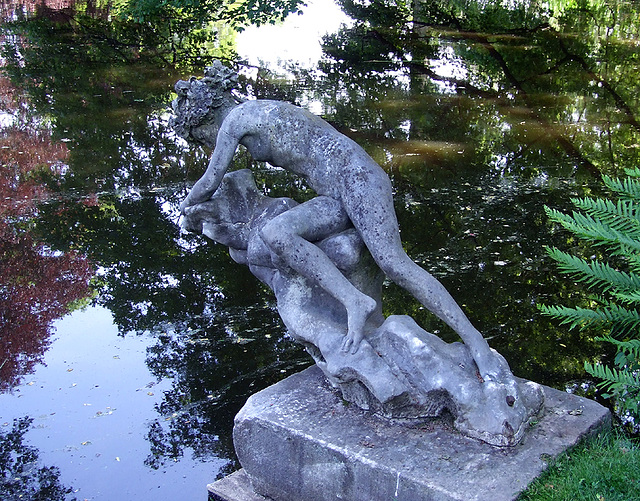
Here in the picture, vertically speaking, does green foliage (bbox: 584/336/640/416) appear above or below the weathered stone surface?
above

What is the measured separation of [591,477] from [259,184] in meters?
5.23

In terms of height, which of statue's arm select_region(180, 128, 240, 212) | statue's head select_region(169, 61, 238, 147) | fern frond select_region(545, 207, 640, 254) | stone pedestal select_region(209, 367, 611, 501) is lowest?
stone pedestal select_region(209, 367, 611, 501)

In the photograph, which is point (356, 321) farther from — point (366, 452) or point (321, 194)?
point (321, 194)

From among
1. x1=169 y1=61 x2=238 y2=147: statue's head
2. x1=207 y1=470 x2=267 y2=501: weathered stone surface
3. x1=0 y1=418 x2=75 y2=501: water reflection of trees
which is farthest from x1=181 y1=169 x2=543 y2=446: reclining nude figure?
x1=0 y1=418 x2=75 y2=501: water reflection of trees

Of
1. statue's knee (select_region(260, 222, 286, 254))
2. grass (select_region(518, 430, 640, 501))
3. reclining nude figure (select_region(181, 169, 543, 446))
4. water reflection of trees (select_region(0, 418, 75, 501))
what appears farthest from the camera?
water reflection of trees (select_region(0, 418, 75, 501))

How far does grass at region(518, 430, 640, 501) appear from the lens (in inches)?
121

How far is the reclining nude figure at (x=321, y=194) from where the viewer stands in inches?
143

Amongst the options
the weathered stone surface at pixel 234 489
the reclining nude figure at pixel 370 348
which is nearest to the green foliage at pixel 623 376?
the reclining nude figure at pixel 370 348

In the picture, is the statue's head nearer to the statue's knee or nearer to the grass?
the statue's knee

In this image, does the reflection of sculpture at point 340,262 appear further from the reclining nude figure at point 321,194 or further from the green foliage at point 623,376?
the green foliage at point 623,376

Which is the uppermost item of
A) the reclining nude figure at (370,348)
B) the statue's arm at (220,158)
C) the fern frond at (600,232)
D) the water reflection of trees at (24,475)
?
the statue's arm at (220,158)

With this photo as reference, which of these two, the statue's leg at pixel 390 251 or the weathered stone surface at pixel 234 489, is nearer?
the statue's leg at pixel 390 251

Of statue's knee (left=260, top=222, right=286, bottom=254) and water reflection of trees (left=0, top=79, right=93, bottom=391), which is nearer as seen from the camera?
statue's knee (left=260, top=222, right=286, bottom=254)

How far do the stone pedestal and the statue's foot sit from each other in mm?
344
